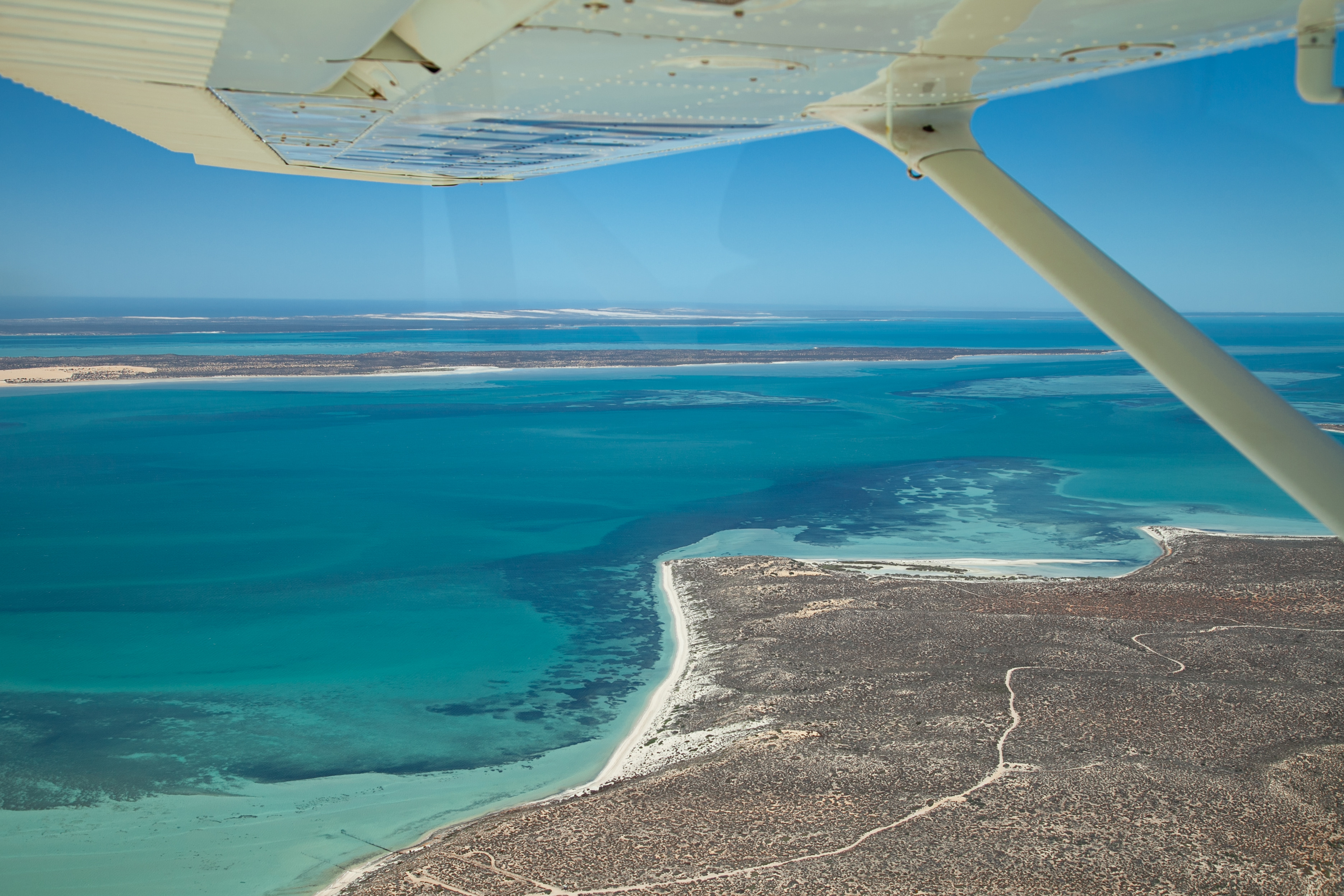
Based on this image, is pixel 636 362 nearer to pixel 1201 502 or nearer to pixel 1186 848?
pixel 1201 502

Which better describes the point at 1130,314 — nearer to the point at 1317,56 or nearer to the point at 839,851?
the point at 1317,56

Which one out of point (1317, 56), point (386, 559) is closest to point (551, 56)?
point (1317, 56)

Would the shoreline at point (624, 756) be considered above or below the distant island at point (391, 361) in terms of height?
below

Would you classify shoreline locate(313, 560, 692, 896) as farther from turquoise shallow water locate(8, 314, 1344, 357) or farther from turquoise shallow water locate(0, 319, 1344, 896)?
turquoise shallow water locate(8, 314, 1344, 357)

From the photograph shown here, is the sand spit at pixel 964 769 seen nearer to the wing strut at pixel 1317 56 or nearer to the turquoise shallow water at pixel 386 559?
the turquoise shallow water at pixel 386 559

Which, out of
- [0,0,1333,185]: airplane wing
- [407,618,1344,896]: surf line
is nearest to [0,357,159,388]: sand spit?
[407,618,1344,896]: surf line

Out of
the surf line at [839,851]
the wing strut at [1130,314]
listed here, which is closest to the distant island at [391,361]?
the surf line at [839,851]
